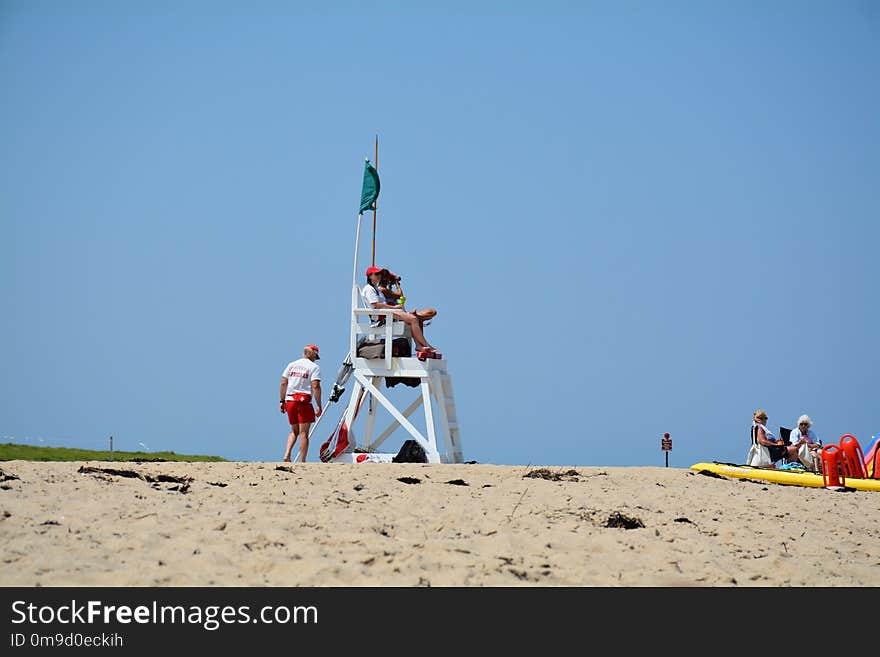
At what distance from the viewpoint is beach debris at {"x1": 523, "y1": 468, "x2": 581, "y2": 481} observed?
1253cm

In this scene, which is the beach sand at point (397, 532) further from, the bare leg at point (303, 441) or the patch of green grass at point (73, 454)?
the patch of green grass at point (73, 454)

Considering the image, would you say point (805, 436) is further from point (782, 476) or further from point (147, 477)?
point (147, 477)

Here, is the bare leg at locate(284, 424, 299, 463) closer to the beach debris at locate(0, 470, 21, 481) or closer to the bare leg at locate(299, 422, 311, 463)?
Result: the bare leg at locate(299, 422, 311, 463)

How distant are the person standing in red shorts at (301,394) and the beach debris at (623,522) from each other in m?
6.56

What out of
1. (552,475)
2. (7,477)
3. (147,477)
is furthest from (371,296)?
(7,477)

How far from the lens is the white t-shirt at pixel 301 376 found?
15.0 meters

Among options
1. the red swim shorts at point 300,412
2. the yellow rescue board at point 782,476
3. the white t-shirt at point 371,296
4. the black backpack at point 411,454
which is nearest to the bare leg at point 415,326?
the white t-shirt at point 371,296

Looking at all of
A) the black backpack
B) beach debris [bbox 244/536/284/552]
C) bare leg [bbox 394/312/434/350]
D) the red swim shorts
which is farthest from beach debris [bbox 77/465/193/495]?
bare leg [bbox 394/312/434/350]

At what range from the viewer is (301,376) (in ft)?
49.2

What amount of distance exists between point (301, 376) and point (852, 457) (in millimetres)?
8155

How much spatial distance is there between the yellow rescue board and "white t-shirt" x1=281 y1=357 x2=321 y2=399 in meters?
5.95
